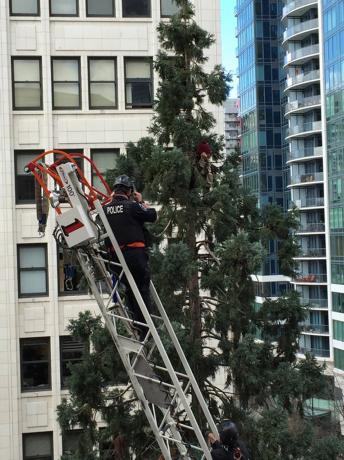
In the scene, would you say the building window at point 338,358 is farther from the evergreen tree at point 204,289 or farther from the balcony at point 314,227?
the evergreen tree at point 204,289

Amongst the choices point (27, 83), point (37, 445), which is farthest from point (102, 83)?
point (37, 445)

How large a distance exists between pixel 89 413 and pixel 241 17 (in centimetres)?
8872

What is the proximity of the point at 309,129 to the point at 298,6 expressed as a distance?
12337 millimetres

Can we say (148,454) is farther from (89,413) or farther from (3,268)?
(3,268)

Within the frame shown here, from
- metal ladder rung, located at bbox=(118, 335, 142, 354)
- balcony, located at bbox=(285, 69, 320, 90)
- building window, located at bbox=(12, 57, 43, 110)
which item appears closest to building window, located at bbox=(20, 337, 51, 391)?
building window, located at bbox=(12, 57, 43, 110)

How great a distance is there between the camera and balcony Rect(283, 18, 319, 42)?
78.8m

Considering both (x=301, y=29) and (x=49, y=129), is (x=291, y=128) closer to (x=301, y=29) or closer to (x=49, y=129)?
(x=301, y=29)

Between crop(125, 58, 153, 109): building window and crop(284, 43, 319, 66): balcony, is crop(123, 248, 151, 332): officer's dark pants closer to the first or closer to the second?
crop(125, 58, 153, 109): building window

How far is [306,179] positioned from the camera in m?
80.2

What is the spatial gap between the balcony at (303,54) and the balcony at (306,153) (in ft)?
29.0

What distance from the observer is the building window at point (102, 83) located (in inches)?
1108

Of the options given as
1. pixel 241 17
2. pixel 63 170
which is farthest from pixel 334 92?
pixel 63 170

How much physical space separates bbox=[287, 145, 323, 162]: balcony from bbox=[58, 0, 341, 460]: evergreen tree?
2587 inches

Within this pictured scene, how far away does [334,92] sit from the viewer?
62.8 m
